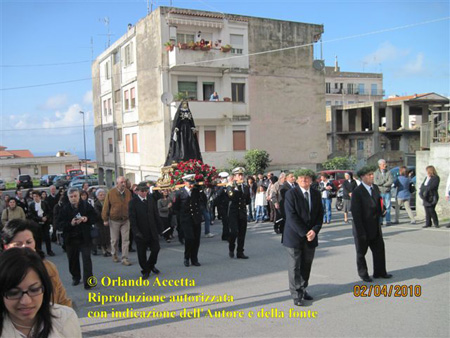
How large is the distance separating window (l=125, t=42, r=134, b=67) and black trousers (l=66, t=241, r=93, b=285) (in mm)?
25470

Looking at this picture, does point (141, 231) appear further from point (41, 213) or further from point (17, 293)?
point (17, 293)

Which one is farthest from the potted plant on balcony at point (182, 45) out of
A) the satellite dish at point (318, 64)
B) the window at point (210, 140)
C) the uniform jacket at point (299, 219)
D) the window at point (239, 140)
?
the uniform jacket at point (299, 219)

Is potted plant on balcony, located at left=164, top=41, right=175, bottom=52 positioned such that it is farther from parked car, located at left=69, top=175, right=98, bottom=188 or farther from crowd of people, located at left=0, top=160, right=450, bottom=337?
crowd of people, located at left=0, top=160, right=450, bottom=337

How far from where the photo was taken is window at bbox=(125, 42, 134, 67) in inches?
1222

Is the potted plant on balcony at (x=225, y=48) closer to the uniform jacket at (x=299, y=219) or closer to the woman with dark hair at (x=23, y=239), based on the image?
the uniform jacket at (x=299, y=219)

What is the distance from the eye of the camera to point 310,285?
22.9 feet

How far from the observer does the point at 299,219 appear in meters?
6.24

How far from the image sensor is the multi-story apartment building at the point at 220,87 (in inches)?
1077

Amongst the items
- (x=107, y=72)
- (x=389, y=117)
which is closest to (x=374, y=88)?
(x=389, y=117)

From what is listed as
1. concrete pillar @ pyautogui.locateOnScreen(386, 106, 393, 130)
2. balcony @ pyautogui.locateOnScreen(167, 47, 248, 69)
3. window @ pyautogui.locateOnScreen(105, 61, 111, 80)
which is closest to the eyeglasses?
balcony @ pyautogui.locateOnScreen(167, 47, 248, 69)

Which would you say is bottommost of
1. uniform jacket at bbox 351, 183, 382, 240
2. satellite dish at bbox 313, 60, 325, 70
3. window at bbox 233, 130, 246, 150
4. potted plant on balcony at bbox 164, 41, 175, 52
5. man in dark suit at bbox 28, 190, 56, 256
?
man in dark suit at bbox 28, 190, 56, 256

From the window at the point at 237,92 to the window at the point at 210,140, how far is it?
3.05 metres

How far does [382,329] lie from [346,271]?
2712 millimetres
